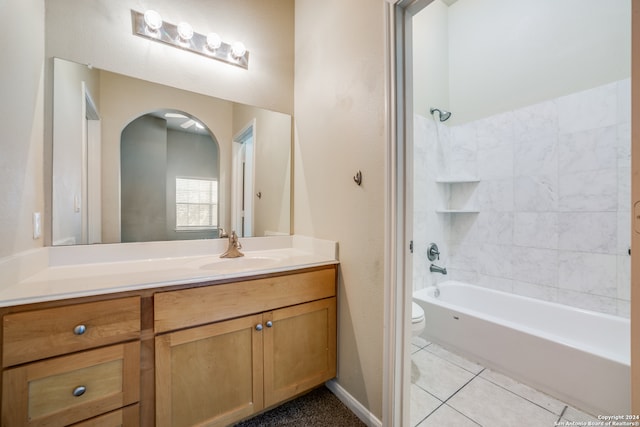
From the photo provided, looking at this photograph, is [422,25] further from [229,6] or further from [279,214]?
[279,214]

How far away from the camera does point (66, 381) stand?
2.83ft

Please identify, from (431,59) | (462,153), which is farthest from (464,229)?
(431,59)

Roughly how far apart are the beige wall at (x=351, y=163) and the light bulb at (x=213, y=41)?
58cm

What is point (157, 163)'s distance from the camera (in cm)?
151

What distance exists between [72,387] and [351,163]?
1.43 meters

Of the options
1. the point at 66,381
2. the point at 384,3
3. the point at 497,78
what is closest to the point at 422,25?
the point at 497,78

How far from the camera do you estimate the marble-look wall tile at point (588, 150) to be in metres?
1.82

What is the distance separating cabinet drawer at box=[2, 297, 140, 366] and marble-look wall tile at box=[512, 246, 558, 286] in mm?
2747

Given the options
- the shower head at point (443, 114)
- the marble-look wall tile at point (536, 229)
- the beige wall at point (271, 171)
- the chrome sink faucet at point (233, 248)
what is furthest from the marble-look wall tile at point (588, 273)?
the chrome sink faucet at point (233, 248)

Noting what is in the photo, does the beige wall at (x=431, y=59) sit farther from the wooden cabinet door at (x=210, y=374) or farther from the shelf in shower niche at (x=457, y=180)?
the wooden cabinet door at (x=210, y=374)

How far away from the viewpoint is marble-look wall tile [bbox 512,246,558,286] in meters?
2.06

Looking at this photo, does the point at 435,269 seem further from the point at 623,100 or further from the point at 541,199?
the point at 623,100

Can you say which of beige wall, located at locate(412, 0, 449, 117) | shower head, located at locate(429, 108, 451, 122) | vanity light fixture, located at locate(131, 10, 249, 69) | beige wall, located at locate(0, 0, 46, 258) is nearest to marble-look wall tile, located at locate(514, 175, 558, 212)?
shower head, located at locate(429, 108, 451, 122)

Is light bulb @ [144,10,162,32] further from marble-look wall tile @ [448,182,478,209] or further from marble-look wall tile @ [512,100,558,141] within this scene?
marble-look wall tile @ [512,100,558,141]
